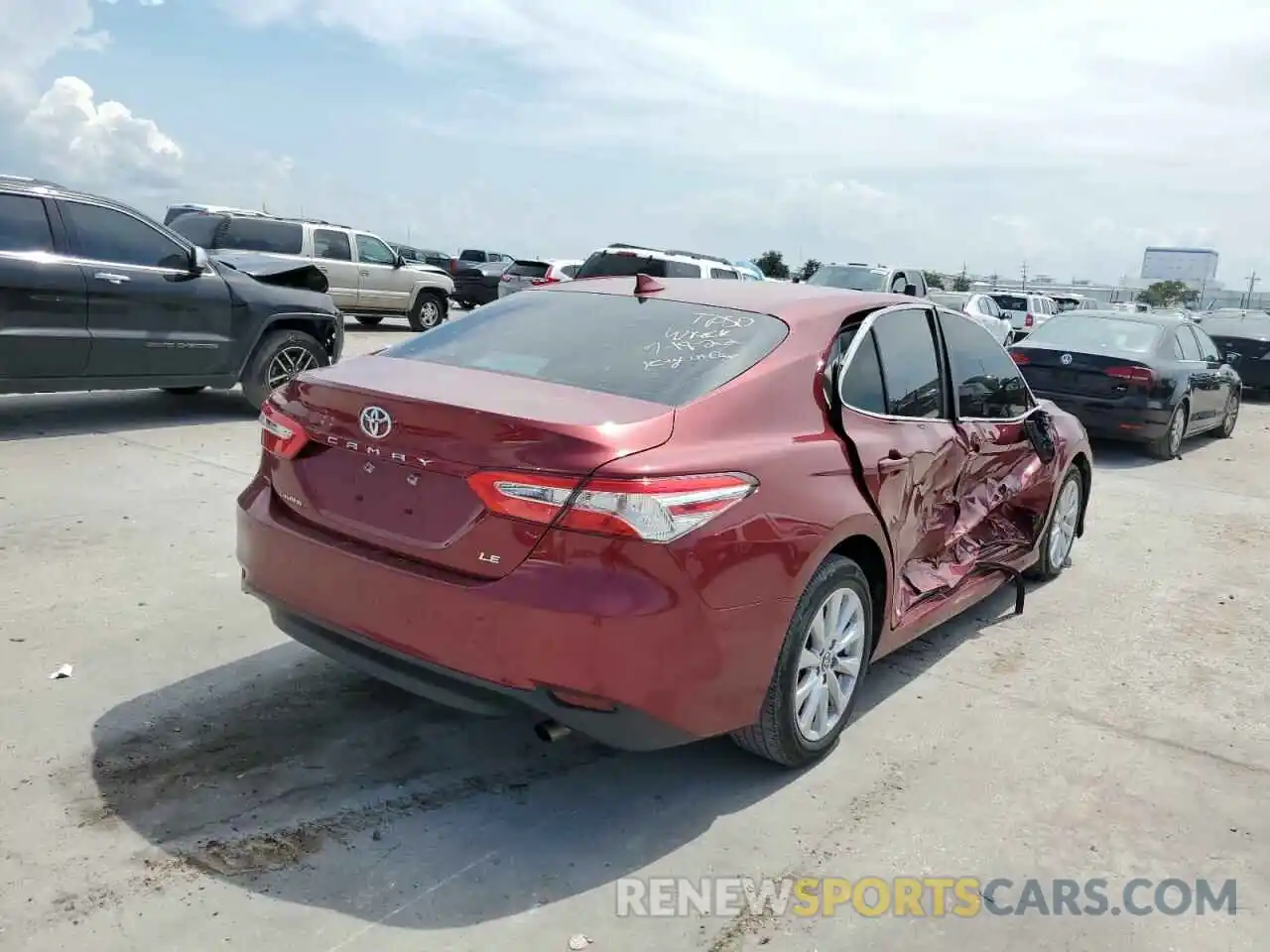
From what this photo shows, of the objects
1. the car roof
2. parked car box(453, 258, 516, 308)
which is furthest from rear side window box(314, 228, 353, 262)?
the car roof

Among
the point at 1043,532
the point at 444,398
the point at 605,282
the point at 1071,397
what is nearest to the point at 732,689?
the point at 444,398

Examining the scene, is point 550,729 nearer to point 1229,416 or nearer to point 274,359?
point 274,359

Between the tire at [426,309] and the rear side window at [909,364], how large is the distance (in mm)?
15860

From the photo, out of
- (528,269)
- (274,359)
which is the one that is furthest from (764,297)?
(528,269)

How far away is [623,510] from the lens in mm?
2861

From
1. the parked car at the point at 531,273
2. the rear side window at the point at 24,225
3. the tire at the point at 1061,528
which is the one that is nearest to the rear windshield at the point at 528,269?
the parked car at the point at 531,273

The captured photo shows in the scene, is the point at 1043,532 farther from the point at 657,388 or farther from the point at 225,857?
the point at 225,857

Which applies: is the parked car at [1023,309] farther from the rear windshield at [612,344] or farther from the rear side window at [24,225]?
the rear windshield at [612,344]

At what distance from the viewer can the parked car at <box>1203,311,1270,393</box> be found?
58.3 ft

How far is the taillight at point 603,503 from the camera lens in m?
2.86

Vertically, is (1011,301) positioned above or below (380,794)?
above

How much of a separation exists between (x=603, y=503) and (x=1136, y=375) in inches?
365

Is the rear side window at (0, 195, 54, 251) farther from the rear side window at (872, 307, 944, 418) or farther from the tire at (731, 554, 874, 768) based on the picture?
the tire at (731, 554, 874, 768)

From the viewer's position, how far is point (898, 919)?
2.93 metres
